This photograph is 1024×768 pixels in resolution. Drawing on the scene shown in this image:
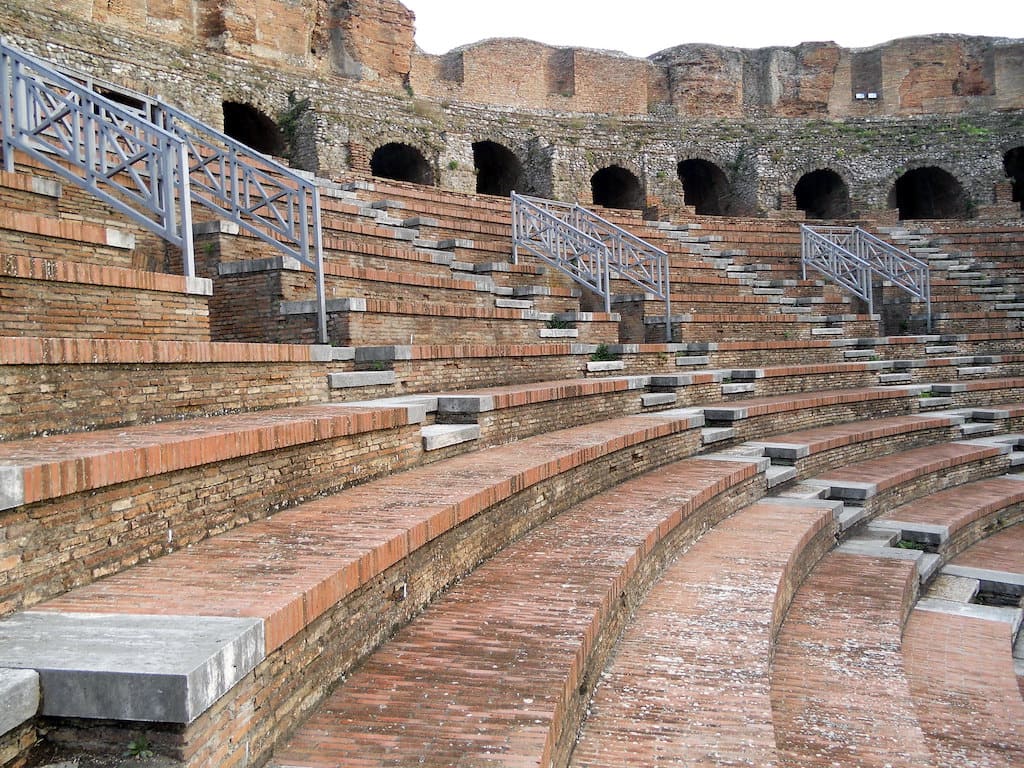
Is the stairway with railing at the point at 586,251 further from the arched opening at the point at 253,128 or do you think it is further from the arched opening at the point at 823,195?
the arched opening at the point at 823,195

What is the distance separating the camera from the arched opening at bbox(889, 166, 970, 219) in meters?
21.6

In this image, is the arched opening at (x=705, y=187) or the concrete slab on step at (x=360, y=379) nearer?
the concrete slab on step at (x=360, y=379)

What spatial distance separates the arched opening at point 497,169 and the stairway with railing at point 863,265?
6.79 m

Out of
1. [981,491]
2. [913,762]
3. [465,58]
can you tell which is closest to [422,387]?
[913,762]

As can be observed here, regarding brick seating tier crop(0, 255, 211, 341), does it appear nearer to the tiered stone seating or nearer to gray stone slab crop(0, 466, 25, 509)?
the tiered stone seating

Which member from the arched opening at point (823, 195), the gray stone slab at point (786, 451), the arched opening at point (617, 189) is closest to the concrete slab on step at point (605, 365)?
the gray stone slab at point (786, 451)

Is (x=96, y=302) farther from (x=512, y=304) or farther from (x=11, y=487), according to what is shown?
(x=512, y=304)

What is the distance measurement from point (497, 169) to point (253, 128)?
6.20m

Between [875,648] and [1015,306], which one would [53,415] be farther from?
[1015,306]

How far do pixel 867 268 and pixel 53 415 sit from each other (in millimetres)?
13823

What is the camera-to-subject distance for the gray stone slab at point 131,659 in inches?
79.6

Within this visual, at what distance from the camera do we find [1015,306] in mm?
15750

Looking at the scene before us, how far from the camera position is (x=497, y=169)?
817 inches

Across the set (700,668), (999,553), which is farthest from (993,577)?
(700,668)
